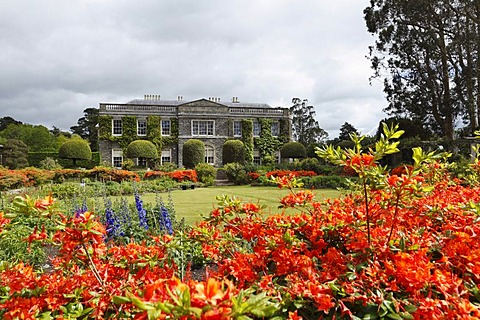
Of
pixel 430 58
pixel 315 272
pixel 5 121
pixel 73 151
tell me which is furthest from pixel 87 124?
pixel 315 272

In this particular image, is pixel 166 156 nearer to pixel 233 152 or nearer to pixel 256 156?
pixel 233 152

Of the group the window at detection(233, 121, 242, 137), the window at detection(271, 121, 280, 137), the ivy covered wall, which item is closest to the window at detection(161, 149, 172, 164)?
the ivy covered wall

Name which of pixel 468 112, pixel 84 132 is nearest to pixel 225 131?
pixel 468 112

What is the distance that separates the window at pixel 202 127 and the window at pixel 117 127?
5.67 m

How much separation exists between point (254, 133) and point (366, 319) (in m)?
Result: 30.6

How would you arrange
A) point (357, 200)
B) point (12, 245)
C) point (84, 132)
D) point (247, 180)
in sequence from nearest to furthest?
point (357, 200)
point (12, 245)
point (247, 180)
point (84, 132)

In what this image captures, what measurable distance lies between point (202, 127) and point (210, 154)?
7.54 ft

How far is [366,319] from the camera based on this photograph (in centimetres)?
115

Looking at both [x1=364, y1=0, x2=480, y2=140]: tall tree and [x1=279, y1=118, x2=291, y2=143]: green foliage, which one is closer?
[x1=364, y1=0, x2=480, y2=140]: tall tree

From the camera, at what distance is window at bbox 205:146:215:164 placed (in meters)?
30.6

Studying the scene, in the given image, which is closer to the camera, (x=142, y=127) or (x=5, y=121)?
(x=142, y=127)

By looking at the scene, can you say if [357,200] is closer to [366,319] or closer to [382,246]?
[382,246]

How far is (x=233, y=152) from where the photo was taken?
28.1 meters

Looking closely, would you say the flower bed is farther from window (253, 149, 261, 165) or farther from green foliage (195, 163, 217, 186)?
window (253, 149, 261, 165)
